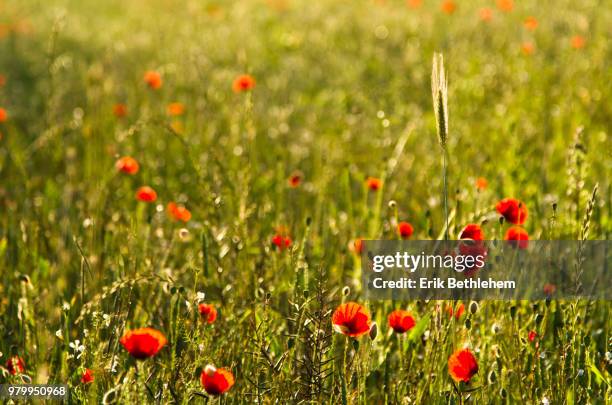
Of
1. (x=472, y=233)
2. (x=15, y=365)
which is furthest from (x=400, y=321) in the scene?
(x=15, y=365)

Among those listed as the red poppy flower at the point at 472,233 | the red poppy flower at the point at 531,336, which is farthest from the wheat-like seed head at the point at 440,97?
the red poppy flower at the point at 531,336

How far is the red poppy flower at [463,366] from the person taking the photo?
1478mm

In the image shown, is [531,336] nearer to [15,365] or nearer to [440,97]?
[440,97]

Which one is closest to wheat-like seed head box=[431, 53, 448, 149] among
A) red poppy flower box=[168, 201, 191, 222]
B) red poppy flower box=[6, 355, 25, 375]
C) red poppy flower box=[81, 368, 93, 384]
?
red poppy flower box=[81, 368, 93, 384]

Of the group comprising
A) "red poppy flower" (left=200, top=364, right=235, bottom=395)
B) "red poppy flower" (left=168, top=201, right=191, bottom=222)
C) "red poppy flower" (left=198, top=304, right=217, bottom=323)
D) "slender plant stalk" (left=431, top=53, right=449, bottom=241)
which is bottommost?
"red poppy flower" (left=200, top=364, right=235, bottom=395)

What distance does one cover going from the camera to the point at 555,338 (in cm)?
199

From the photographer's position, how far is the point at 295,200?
2938 mm

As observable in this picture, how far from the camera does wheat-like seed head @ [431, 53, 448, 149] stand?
4.79ft

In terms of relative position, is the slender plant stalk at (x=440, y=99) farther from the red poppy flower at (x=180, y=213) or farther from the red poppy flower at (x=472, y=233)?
the red poppy flower at (x=180, y=213)

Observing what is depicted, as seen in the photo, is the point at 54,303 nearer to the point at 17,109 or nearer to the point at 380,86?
the point at 17,109

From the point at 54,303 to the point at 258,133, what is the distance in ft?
6.44

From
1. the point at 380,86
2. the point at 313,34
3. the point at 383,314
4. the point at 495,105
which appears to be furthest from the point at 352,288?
the point at 313,34

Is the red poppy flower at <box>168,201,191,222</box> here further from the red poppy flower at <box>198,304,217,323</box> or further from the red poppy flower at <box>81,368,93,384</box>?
the red poppy flower at <box>81,368,93,384</box>

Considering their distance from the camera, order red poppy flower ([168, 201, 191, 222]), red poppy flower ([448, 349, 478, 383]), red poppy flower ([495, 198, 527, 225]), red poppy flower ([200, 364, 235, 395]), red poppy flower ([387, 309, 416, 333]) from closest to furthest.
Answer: red poppy flower ([200, 364, 235, 395]) < red poppy flower ([448, 349, 478, 383]) < red poppy flower ([387, 309, 416, 333]) < red poppy flower ([495, 198, 527, 225]) < red poppy flower ([168, 201, 191, 222])
